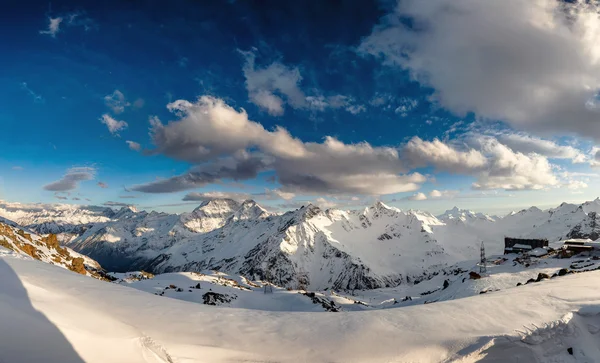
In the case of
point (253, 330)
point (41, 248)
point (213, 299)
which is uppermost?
point (41, 248)

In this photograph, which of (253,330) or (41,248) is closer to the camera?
(253,330)

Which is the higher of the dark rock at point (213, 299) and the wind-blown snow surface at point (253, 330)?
the wind-blown snow surface at point (253, 330)

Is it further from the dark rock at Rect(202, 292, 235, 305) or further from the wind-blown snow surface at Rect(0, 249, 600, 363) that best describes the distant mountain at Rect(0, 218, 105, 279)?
the wind-blown snow surface at Rect(0, 249, 600, 363)

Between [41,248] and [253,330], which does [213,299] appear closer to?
[41,248]

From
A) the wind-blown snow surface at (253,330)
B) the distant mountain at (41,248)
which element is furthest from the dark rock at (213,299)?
the wind-blown snow surface at (253,330)

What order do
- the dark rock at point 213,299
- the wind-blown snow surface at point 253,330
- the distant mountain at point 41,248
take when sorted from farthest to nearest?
the dark rock at point 213,299, the distant mountain at point 41,248, the wind-blown snow surface at point 253,330

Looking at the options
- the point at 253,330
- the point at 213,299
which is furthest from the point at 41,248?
the point at 253,330

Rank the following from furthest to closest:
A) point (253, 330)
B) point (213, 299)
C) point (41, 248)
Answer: point (213, 299), point (41, 248), point (253, 330)

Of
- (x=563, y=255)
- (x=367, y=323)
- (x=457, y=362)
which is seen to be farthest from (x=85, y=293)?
(x=563, y=255)

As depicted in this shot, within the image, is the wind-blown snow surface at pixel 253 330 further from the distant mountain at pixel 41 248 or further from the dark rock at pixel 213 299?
the dark rock at pixel 213 299
